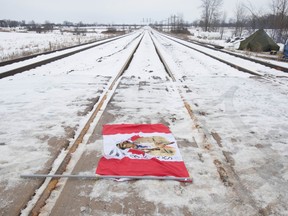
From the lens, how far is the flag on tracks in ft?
10.7

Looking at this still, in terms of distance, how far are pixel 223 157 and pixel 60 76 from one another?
758 centimetres

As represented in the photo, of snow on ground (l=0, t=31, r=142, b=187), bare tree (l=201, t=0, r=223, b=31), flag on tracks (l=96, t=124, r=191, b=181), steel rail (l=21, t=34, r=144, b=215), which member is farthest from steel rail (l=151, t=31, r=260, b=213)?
bare tree (l=201, t=0, r=223, b=31)

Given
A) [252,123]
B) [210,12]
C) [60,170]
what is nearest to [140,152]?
[60,170]

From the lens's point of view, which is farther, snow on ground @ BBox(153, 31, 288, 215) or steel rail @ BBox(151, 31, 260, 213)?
snow on ground @ BBox(153, 31, 288, 215)

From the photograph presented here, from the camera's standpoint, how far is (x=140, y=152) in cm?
375

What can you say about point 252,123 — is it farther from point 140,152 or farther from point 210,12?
point 210,12

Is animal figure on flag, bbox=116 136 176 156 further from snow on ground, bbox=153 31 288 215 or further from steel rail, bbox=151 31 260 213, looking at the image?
snow on ground, bbox=153 31 288 215

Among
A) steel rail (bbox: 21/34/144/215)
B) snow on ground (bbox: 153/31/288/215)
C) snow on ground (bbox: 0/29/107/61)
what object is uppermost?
steel rail (bbox: 21/34/144/215)

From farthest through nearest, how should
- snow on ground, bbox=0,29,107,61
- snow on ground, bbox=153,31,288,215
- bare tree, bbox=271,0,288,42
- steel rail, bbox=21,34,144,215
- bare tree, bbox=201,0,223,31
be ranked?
bare tree, bbox=201,0,223,31
bare tree, bbox=271,0,288,42
snow on ground, bbox=0,29,107,61
snow on ground, bbox=153,31,288,215
steel rail, bbox=21,34,144,215

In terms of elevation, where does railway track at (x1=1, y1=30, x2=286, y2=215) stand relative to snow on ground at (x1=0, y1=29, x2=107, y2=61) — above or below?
above

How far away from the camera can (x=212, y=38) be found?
49.6 meters

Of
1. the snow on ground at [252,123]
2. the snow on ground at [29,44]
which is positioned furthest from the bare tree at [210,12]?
the snow on ground at [252,123]

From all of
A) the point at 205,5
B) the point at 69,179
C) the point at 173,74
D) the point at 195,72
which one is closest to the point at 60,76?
the point at 173,74

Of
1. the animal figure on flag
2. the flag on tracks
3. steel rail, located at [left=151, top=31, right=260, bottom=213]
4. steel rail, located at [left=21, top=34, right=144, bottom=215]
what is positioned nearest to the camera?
steel rail, located at [left=21, top=34, right=144, bottom=215]
